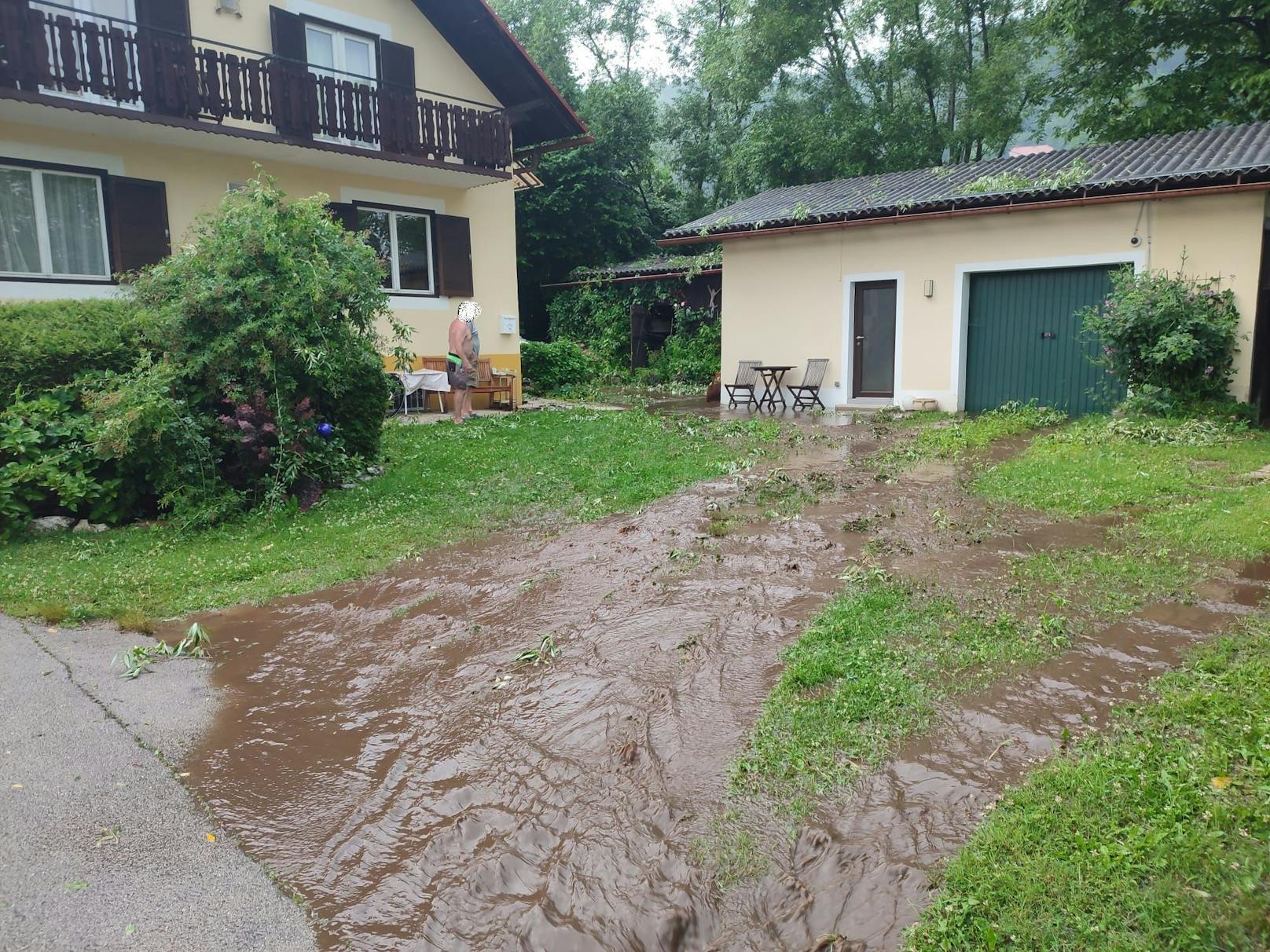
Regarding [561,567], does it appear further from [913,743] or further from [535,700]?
[913,743]

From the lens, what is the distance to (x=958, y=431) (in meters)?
10.7

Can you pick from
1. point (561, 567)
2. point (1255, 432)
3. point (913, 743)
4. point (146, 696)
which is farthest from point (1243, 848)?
point (1255, 432)

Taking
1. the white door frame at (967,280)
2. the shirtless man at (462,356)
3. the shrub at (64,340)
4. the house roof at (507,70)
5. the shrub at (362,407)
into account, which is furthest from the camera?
the house roof at (507,70)

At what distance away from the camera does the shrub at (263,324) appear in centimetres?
789

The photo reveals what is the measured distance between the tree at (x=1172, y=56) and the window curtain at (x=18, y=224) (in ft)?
60.8

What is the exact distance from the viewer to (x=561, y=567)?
625 centimetres

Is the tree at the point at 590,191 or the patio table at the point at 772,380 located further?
the tree at the point at 590,191

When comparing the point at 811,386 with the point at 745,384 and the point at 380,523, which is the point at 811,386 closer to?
the point at 745,384

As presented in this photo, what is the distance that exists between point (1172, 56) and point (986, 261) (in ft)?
34.9

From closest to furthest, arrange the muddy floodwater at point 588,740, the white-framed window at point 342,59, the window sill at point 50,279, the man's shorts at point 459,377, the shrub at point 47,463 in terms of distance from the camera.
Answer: the muddy floodwater at point 588,740 < the shrub at point 47,463 < the window sill at point 50,279 < the man's shorts at point 459,377 < the white-framed window at point 342,59

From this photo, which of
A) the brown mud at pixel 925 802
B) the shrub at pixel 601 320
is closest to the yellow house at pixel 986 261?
the shrub at pixel 601 320

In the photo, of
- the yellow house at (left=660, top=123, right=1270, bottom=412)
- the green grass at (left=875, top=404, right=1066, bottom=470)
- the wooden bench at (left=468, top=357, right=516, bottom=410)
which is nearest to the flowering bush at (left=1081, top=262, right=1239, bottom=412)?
the yellow house at (left=660, top=123, right=1270, bottom=412)

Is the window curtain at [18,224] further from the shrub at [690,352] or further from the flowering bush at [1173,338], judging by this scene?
the flowering bush at [1173,338]

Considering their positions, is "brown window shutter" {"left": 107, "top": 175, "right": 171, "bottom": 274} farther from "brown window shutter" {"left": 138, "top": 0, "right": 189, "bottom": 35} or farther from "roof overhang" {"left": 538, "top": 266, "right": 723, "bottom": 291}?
"roof overhang" {"left": 538, "top": 266, "right": 723, "bottom": 291}
